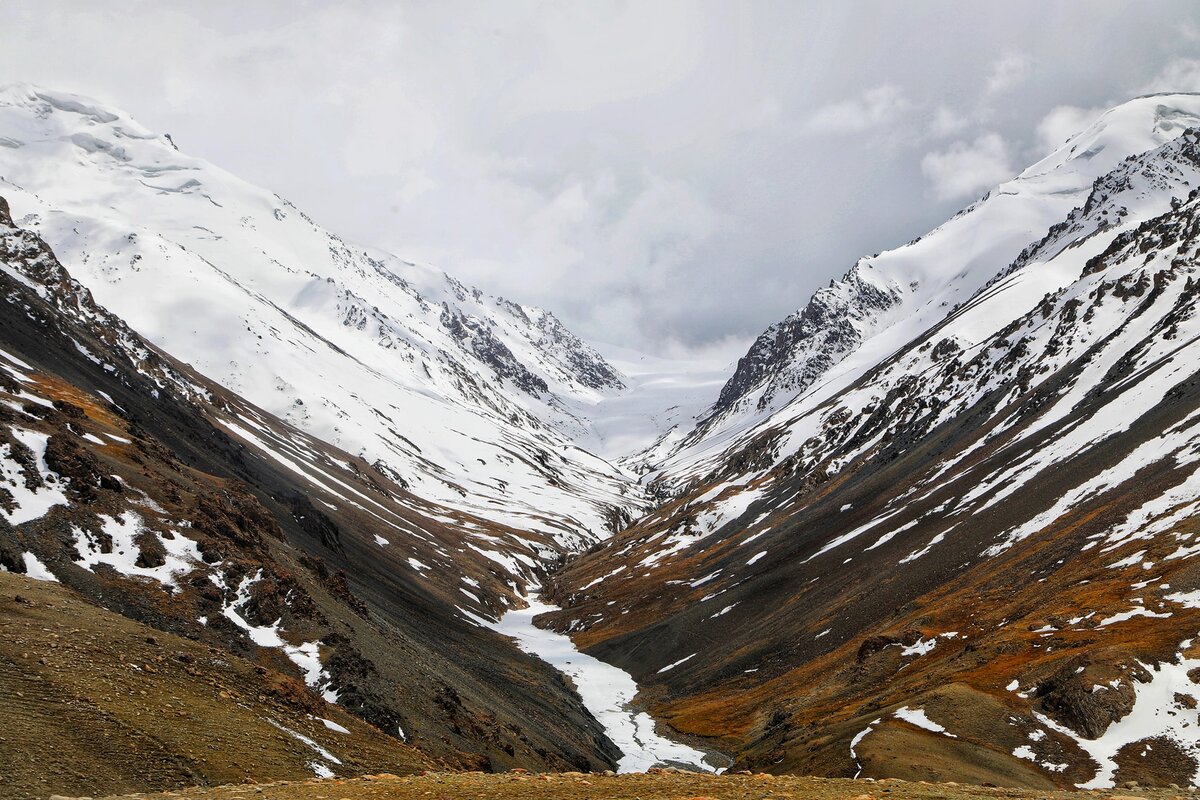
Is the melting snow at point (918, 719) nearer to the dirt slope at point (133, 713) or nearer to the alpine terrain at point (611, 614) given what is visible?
the alpine terrain at point (611, 614)

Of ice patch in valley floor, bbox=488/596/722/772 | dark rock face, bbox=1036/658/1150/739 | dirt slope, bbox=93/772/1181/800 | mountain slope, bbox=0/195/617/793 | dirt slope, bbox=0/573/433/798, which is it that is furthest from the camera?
ice patch in valley floor, bbox=488/596/722/772

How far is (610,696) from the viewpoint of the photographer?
9081 centimetres

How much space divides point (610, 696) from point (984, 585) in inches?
1746

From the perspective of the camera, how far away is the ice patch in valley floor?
65.7 m

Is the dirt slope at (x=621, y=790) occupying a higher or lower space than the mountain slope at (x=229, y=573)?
lower

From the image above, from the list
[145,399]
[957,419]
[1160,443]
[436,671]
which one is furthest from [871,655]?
[957,419]

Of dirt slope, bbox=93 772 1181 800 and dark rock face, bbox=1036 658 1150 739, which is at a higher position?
dark rock face, bbox=1036 658 1150 739

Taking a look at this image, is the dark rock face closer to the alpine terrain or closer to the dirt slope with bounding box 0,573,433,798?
the alpine terrain

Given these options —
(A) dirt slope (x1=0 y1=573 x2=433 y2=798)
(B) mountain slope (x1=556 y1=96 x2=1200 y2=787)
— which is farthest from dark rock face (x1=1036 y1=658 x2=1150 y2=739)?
(A) dirt slope (x1=0 y1=573 x2=433 y2=798)

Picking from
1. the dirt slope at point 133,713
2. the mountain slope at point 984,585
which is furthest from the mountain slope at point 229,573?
the mountain slope at point 984,585

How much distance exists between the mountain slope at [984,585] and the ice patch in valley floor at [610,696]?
3388 millimetres

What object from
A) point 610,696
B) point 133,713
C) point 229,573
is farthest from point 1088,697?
point 610,696

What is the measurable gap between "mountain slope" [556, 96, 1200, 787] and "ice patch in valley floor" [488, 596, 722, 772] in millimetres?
3388

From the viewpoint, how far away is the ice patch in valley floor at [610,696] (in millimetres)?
65688
